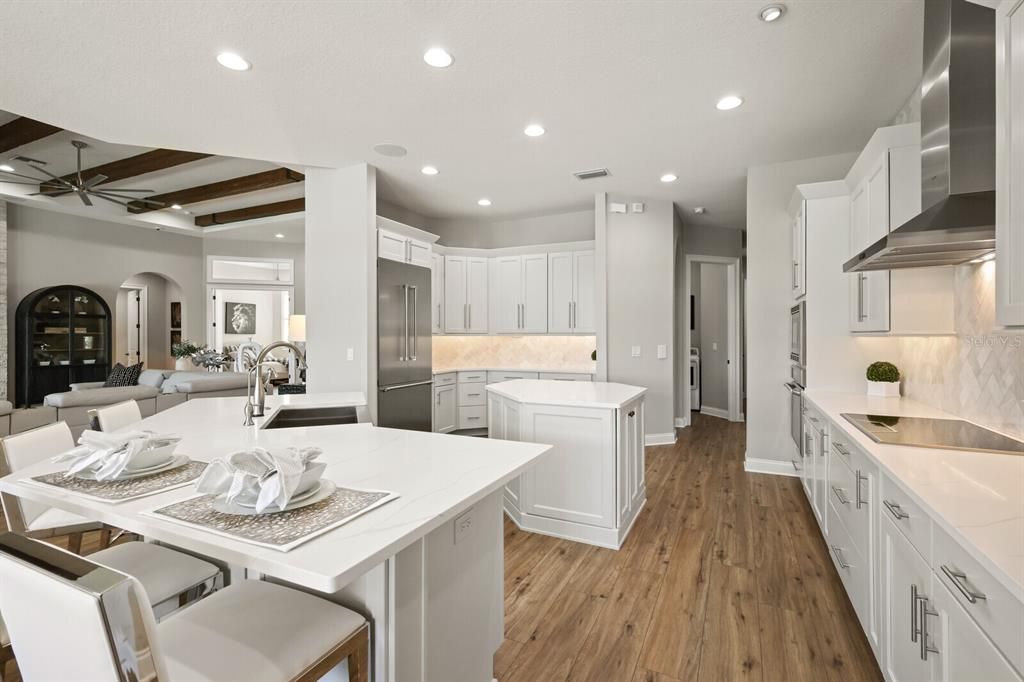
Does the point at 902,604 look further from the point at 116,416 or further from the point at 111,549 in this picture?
A: the point at 116,416

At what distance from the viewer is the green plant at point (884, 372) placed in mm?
3203

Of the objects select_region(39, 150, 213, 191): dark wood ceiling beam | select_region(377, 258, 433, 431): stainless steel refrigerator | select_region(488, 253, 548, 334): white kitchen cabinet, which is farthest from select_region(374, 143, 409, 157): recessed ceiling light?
select_region(488, 253, 548, 334): white kitchen cabinet

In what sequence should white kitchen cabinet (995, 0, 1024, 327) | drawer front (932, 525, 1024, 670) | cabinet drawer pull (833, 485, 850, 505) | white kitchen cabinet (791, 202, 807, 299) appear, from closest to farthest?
drawer front (932, 525, 1024, 670)
white kitchen cabinet (995, 0, 1024, 327)
cabinet drawer pull (833, 485, 850, 505)
white kitchen cabinet (791, 202, 807, 299)

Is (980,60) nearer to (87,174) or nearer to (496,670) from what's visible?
(496,670)

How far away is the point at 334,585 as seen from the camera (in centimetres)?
84

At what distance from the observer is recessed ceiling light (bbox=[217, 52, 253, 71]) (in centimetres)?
264

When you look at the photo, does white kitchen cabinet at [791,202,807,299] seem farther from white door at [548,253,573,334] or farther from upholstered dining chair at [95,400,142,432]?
upholstered dining chair at [95,400,142,432]

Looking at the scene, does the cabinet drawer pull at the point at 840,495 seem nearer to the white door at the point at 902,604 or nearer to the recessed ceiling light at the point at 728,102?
the white door at the point at 902,604

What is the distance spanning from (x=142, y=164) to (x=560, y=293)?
15.8 ft

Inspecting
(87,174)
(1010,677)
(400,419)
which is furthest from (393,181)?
(1010,677)

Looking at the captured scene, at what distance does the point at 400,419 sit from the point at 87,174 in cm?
493

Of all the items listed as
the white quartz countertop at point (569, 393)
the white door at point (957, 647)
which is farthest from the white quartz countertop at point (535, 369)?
the white door at point (957, 647)

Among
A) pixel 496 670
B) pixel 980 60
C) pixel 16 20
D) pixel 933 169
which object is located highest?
pixel 16 20

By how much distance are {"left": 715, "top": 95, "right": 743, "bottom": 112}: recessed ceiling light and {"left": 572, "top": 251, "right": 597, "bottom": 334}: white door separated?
2711mm
